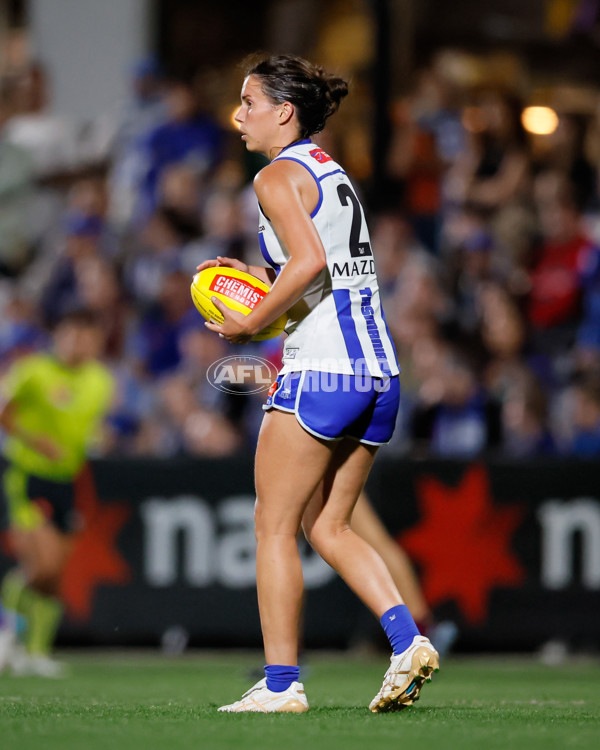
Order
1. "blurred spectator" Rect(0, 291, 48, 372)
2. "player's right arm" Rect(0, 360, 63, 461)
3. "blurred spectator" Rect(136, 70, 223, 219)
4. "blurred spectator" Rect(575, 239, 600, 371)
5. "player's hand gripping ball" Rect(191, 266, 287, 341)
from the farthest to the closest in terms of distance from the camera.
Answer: "blurred spectator" Rect(136, 70, 223, 219) < "blurred spectator" Rect(0, 291, 48, 372) < "blurred spectator" Rect(575, 239, 600, 371) < "player's right arm" Rect(0, 360, 63, 461) < "player's hand gripping ball" Rect(191, 266, 287, 341)

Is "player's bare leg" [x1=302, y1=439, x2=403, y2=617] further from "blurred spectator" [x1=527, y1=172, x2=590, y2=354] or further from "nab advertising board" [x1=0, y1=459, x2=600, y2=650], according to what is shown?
"blurred spectator" [x1=527, y1=172, x2=590, y2=354]

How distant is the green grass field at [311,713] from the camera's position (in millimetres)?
4207

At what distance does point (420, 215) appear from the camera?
11.9 m

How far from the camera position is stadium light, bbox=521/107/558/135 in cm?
1202

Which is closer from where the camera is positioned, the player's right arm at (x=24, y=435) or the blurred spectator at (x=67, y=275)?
the player's right arm at (x=24, y=435)

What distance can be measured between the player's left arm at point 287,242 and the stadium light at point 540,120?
732 centimetres

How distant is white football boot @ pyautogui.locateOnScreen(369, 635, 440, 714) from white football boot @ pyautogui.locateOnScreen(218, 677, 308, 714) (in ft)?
0.97

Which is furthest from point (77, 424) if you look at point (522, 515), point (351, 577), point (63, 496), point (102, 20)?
point (102, 20)

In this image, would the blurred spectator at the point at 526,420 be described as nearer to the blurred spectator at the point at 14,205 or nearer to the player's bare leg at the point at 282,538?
the player's bare leg at the point at 282,538

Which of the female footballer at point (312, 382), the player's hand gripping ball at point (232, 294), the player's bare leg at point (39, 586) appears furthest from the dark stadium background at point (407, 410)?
the player's hand gripping ball at point (232, 294)

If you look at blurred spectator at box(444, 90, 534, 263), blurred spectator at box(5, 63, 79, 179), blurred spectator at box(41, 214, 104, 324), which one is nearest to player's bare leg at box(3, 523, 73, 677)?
blurred spectator at box(41, 214, 104, 324)

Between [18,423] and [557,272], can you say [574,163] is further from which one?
[18,423]

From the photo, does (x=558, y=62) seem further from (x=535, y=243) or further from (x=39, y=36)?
(x=39, y=36)

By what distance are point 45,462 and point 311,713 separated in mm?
4859
